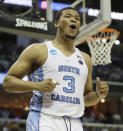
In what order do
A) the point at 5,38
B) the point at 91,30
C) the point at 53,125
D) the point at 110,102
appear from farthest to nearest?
the point at 110,102, the point at 5,38, the point at 91,30, the point at 53,125

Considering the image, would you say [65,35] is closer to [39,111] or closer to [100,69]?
[39,111]

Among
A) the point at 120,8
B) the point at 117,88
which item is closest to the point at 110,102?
the point at 117,88

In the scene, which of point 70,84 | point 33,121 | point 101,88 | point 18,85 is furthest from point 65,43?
point 33,121

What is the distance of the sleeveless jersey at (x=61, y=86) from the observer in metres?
2.75

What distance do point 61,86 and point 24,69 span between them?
0.36 meters

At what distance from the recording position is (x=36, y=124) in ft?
8.88

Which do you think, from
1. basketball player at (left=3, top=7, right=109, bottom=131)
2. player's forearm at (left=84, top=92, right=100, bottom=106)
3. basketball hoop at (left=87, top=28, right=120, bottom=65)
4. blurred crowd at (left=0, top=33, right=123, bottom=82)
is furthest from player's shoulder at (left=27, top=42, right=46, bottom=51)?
blurred crowd at (left=0, top=33, right=123, bottom=82)

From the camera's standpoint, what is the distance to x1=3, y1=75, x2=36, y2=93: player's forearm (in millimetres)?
2604

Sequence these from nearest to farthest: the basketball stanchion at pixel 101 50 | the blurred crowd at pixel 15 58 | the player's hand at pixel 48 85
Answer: the player's hand at pixel 48 85
the basketball stanchion at pixel 101 50
the blurred crowd at pixel 15 58

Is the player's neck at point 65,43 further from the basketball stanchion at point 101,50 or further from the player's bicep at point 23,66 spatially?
the basketball stanchion at point 101,50

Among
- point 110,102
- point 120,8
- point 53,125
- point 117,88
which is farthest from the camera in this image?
point 110,102

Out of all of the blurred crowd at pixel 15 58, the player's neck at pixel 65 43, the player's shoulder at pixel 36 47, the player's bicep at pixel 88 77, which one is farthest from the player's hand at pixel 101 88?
the blurred crowd at pixel 15 58

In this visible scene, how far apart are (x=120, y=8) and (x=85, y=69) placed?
30.8 ft

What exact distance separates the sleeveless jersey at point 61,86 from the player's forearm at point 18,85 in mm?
209
